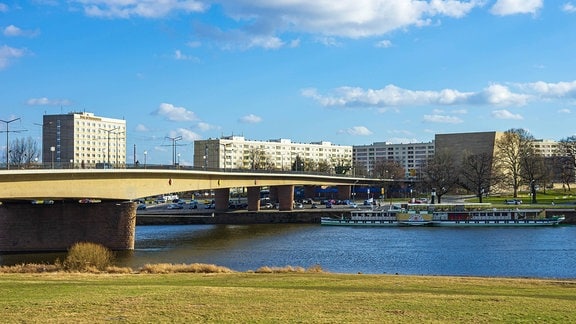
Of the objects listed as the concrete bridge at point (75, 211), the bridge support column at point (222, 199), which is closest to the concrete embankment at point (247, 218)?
the bridge support column at point (222, 199)

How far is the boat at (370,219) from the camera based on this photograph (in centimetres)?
10012

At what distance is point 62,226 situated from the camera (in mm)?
67875

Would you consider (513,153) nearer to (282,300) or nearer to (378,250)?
(378,250)

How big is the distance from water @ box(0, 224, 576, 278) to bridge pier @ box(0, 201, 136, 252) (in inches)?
126

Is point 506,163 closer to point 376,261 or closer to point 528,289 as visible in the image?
point 376,261

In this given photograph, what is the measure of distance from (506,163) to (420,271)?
119979 mm

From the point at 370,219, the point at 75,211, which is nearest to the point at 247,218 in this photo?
the point at 370,219

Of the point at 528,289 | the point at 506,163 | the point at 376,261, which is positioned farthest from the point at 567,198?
the point at 528,289

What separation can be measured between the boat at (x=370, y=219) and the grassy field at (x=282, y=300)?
222ft

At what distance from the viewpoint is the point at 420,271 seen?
152 ft

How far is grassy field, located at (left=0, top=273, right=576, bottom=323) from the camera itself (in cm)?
2008

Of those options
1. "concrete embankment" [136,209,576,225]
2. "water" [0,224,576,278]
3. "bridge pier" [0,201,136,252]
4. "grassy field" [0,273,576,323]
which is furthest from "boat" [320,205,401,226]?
"grassy field" [0,273,576,323]

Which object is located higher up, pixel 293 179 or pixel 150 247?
pixel 293 179

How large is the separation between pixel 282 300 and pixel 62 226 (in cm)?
4966
